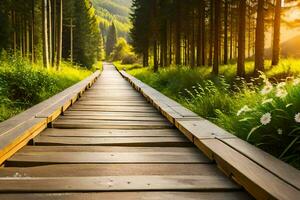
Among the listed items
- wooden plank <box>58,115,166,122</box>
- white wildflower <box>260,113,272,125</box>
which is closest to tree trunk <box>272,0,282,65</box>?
wooden plank <box>58,115,166,122</box>

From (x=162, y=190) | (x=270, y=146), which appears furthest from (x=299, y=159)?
(x=162, y=190)

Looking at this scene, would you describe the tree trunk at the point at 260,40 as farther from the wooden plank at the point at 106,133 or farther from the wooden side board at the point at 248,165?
the wooden side board at the point at 248,165

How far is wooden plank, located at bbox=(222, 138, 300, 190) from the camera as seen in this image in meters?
2.75

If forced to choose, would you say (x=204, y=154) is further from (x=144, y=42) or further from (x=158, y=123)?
(x=144, y=42)

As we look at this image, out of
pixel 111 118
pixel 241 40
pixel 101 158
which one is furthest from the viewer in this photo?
pixel 241 40

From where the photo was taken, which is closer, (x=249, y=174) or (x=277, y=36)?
(x=249, y=174)

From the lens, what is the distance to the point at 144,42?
51.1m

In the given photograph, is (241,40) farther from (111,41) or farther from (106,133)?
(111,41)

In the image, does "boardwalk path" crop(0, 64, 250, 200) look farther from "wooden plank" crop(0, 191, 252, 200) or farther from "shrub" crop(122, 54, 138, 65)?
"shrub" crop(122, 54, 138, 65)

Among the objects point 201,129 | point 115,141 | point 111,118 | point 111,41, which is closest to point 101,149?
point 115,141

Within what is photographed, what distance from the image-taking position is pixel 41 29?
51750 millimetres

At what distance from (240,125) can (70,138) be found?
2.28 meters

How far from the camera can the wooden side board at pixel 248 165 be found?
258 centimetres

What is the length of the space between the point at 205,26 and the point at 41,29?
2289 cm
